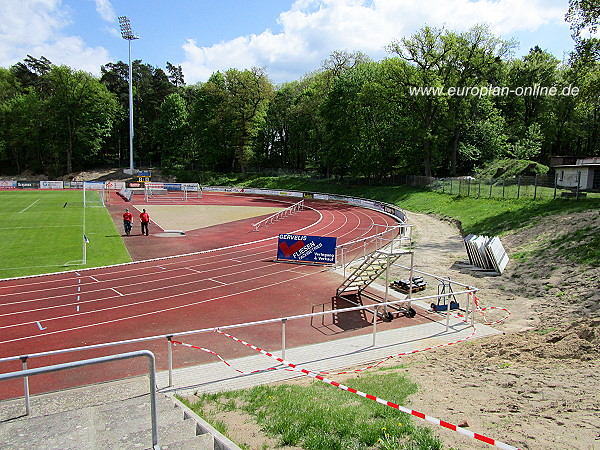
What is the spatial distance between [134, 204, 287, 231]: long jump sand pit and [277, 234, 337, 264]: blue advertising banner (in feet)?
42.7

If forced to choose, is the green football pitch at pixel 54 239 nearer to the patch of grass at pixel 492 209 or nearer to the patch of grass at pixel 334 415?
the patch of grass at pixel 334 415

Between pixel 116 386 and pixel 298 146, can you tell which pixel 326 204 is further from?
pixel 116 386

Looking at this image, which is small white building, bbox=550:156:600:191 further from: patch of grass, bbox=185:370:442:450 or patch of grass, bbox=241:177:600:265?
patch of grass, bbox=185:370:442:450

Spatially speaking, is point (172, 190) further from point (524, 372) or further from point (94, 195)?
point (524, 372)

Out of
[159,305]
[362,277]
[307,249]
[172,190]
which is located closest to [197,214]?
[307,249]

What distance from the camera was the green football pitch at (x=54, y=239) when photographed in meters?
21.4

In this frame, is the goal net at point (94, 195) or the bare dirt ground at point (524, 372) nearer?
the bare dirt ground at point (524, 372)

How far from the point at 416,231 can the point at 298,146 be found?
56.6 m

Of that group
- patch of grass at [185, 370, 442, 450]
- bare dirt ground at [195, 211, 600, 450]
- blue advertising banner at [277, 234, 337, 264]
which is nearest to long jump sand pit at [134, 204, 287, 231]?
blue advertising banner at [277, 234, 337, 264]

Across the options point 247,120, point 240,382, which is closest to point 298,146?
point 247,120

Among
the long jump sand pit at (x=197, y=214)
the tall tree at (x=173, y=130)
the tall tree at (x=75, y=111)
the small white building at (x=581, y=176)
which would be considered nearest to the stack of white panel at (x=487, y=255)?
the long jump sand pit at (x=197, y=214)

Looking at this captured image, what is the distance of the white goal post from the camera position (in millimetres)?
63156

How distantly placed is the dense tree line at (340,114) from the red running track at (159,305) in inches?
1003

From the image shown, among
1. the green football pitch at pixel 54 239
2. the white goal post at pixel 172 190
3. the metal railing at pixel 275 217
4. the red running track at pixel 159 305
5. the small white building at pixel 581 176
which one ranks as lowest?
the red running track at pixel 159 305
